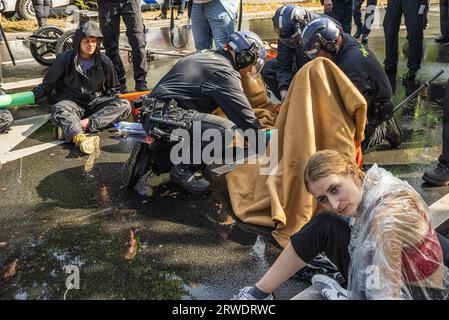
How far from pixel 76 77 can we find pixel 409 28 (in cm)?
455

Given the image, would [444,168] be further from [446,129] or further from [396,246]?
[396,246]

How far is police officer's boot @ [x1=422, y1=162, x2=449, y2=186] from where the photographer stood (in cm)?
418

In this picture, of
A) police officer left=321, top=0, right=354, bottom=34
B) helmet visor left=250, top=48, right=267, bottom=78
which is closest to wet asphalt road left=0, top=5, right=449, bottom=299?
helmet visor left=250, top=48, right=267, bottom=78

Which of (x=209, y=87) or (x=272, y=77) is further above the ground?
(x=209, y=87)

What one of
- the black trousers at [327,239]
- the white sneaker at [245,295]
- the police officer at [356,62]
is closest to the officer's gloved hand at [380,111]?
the police officer at [356,62]

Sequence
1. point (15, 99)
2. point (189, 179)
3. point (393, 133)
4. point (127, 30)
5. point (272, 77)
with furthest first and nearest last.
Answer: point (127, 30) < point (272, 77) < point (15, 99) < point (393, 133) < point (189, 179)

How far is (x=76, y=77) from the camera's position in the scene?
538 centimetres

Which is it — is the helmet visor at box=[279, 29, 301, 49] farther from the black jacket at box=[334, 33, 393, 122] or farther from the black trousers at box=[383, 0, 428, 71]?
the black trousers at box=[383, 0, 428, 71]

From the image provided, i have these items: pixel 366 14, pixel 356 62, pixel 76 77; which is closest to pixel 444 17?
pixel 366 14

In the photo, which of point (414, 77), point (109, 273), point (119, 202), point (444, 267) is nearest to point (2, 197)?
point (119, 202)

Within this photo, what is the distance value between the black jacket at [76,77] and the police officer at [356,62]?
7.51 feet

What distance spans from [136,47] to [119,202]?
115 inches

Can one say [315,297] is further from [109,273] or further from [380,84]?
[380,84]

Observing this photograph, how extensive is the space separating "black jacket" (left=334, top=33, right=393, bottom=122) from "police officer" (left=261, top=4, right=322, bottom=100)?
83 centimetres
